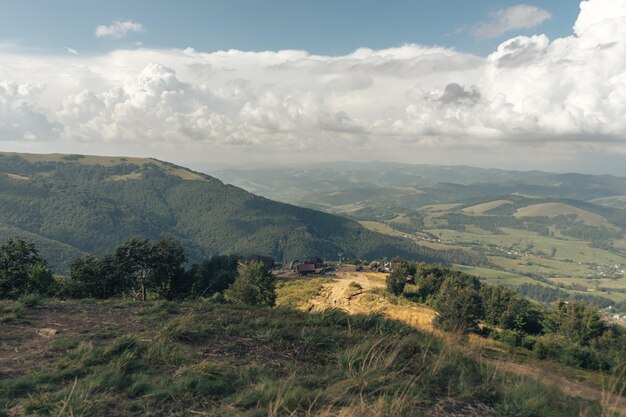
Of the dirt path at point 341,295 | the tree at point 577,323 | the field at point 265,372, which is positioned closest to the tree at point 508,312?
the tree at point 577,323

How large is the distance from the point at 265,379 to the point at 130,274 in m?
36.3

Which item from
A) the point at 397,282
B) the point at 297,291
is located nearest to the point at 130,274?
the point at 297,291

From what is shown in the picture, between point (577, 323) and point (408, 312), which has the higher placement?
point (408, 312)

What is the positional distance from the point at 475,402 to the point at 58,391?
6.78 metres

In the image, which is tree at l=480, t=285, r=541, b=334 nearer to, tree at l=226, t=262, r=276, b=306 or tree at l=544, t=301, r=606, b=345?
tree at l=544, t=301, r=606, b=345

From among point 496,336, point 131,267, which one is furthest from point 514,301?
point 131,267

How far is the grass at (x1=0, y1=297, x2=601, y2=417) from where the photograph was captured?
17.1 ft

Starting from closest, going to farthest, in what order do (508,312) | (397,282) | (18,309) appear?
1. (18,309)
2. (508,312)
3. (397,282)

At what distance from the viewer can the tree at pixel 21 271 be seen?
22933 mm

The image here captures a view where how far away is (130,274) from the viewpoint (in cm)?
3703

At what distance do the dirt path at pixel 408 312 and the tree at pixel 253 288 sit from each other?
6.83 meters

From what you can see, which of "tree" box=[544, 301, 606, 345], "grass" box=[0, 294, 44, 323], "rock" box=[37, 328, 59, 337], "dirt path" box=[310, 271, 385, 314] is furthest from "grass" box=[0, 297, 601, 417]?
"tree" box=[544, 301, 606, 345]

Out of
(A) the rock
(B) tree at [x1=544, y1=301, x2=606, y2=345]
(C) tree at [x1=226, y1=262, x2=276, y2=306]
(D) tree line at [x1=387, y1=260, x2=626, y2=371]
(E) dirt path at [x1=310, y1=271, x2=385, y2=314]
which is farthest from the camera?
(E) dirt path at [x1=310, y1=271, x2=385, y2=314]

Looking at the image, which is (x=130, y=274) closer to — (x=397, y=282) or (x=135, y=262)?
(x=135, y=262)
